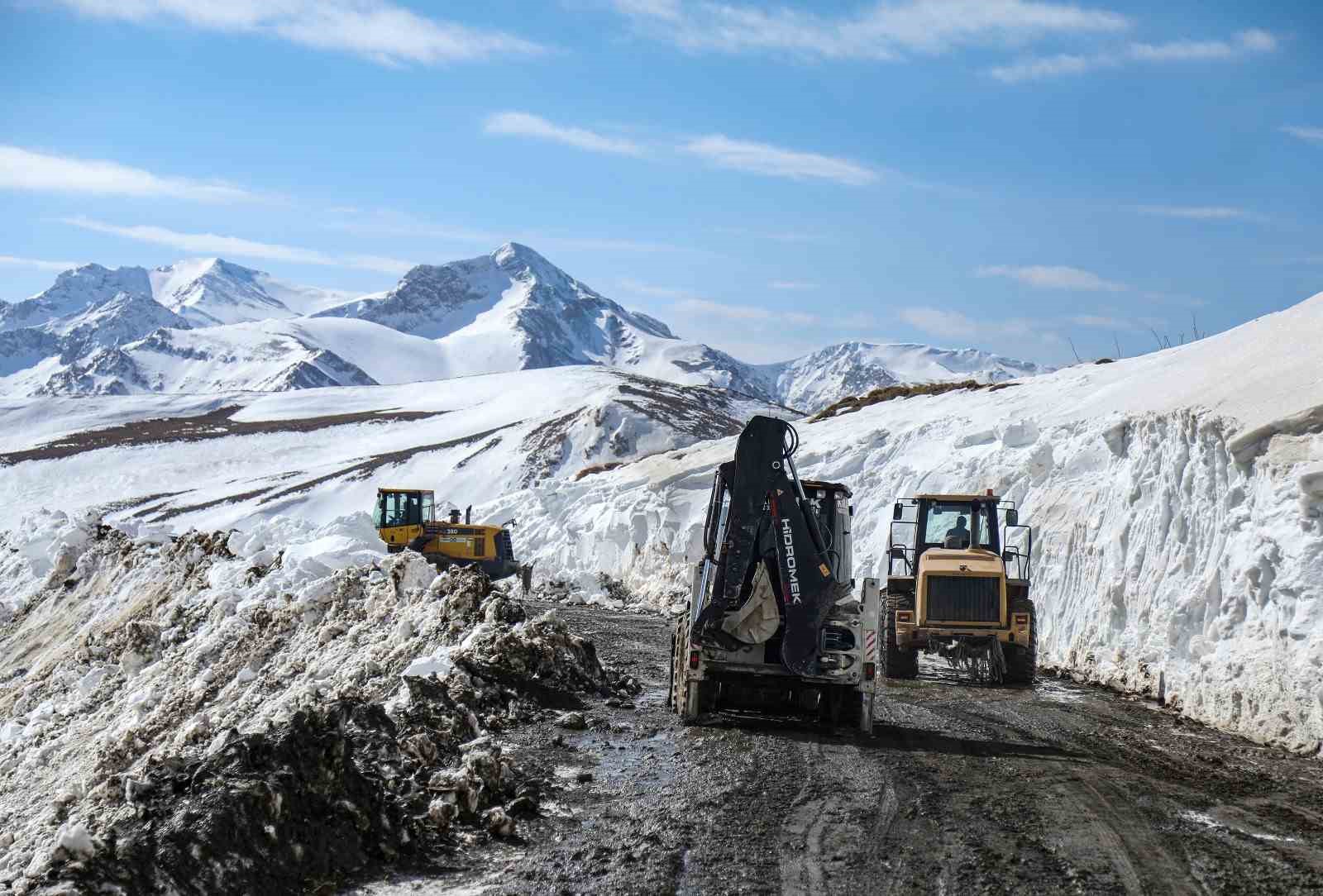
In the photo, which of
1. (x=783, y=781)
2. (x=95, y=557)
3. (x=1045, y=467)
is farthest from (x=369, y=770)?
(x=95, y=557)

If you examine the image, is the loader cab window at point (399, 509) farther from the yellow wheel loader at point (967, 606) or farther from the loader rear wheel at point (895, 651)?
the loader rear wheel at point (895, 651)

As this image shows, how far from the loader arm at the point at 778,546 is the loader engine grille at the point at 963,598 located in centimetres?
631

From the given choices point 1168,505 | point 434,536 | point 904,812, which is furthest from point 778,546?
point 434,536

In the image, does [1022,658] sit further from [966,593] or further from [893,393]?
[893,393]

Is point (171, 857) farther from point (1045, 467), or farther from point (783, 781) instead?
point (1045, 467)

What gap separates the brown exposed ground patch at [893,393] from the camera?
4271 cm

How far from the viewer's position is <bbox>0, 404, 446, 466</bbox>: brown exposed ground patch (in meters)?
96.1

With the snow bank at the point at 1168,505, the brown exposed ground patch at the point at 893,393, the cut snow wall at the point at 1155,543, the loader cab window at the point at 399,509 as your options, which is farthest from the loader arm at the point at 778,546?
the brown exposed ground patch at the point at 893,393

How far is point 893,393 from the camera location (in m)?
45.9

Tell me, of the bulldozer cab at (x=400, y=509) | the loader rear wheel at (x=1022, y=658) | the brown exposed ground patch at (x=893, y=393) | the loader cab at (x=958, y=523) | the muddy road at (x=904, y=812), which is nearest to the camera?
the muddy road at (x=904, y=812)

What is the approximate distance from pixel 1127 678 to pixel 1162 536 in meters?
2.46

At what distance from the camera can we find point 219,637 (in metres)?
19.8

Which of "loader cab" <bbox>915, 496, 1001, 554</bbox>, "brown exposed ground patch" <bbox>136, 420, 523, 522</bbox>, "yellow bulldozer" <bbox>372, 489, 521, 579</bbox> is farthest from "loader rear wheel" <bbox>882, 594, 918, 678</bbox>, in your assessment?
"brown exposed ground patch" <bbox>136, 420, 523, 522</bbox>

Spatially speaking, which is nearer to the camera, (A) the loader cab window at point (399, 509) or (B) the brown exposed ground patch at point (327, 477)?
(A) the loader cab window at point (399, 509)
